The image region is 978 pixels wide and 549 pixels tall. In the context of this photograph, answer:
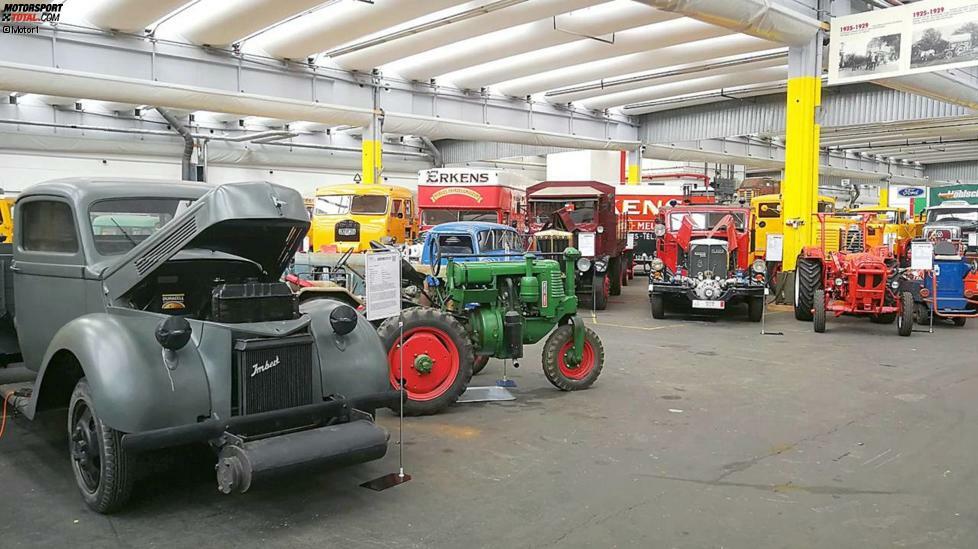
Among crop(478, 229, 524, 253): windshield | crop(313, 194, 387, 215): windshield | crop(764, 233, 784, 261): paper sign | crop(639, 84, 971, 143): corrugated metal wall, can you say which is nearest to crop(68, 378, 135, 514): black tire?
crop(478, 229, 524, 253): windshield

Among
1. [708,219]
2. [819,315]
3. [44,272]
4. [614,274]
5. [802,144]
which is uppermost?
[802,144]

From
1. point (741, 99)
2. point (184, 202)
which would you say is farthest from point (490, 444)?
point (741, 99)

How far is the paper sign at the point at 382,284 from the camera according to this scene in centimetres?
466

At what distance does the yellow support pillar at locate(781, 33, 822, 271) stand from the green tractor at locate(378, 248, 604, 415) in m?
8.25

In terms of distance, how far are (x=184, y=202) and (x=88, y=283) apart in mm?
836

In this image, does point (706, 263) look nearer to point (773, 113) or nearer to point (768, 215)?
point (768, 215)

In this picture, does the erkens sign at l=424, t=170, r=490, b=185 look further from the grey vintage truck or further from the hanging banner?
the grey vintage truck

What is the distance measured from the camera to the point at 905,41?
11.8 m

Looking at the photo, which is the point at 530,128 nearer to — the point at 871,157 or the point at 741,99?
the point at 741,99

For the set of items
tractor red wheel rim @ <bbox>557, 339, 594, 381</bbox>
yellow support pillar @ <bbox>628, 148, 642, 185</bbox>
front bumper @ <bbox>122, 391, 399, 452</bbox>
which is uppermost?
yellow support pillar @ <bbox>628, 148, 642, 185</bbox>

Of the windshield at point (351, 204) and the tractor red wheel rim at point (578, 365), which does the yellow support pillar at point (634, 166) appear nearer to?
the windshield at point (351, 204)

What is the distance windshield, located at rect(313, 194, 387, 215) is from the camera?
1475 centimetres

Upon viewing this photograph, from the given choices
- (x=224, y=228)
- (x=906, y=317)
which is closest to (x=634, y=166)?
(x=906, y=317)

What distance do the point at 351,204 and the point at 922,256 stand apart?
10029 mm
